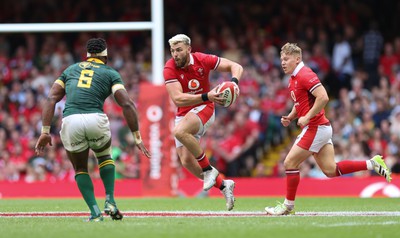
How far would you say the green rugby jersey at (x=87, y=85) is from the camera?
9781 millimetres

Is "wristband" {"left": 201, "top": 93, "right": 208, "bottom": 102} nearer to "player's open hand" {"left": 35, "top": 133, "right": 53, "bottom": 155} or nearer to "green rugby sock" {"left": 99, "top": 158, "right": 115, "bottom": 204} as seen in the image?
"green rugby sock" {"left": 99, "top": 158, "right": 115, "bottom": 204}

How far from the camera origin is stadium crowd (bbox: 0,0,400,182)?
64.1ft

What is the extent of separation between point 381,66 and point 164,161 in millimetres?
6694

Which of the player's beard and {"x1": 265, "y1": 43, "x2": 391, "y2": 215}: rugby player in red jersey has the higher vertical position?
Result: the player's beard

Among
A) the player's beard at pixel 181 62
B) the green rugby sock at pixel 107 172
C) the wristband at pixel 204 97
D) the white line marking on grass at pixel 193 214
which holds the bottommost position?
the white line marking on grass at pixel 193 214

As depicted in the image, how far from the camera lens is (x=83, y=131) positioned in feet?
31.9

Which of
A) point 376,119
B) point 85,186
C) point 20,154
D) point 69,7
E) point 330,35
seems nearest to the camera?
point 85,186

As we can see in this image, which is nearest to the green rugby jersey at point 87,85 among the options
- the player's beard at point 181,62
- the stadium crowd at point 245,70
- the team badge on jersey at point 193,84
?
the player's beard at point 181,62

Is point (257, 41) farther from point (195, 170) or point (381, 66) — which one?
point (195, 170)

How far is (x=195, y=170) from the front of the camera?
464 inches

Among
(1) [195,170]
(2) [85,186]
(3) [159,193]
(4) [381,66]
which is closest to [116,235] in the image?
(2) [85,186]

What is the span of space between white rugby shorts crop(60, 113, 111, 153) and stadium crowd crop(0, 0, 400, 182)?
9.40 metres

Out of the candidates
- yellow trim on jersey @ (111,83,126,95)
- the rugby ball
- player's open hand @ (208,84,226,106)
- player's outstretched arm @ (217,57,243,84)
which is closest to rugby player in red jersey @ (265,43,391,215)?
player's outstretched arm @ (217,57,243,84)

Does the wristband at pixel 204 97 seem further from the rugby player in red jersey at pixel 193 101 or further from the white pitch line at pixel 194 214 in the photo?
the white pitch line at pixel 194 214
